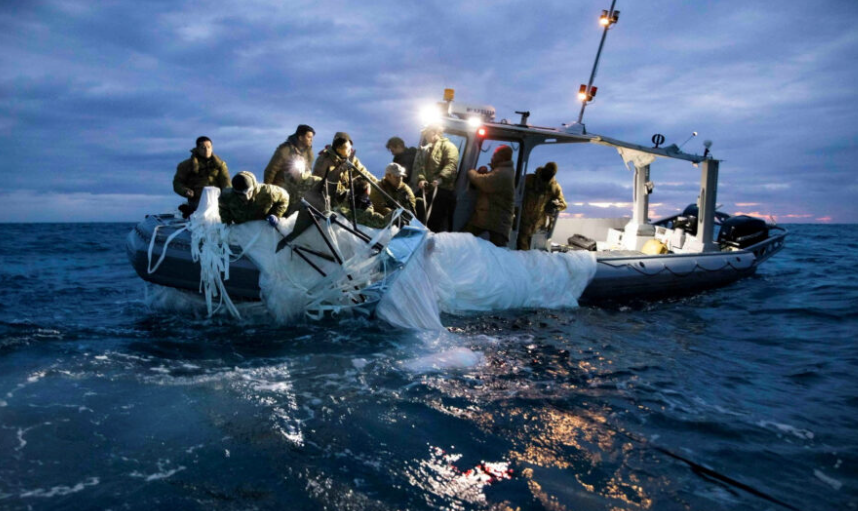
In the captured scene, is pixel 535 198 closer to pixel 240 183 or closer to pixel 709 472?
pixel 240 183

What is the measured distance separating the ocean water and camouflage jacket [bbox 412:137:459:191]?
2.02 m

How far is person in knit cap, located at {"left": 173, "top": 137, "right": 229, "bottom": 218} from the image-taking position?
6723 mm

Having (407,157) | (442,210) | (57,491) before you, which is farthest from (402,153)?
(57,491)

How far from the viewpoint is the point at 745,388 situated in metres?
4.24

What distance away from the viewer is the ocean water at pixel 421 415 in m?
2.56

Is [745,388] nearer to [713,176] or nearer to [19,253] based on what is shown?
[713,176]

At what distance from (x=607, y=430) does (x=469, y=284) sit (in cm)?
306

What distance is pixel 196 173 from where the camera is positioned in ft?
22.3

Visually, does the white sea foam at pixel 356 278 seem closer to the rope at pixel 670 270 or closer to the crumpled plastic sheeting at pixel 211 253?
the crumpled plastic sheeting at pixel 211 253

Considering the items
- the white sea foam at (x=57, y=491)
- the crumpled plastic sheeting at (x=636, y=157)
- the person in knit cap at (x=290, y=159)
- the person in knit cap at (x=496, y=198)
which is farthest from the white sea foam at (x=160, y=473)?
the crumpled plastic sheeting at (x=636, y=157)

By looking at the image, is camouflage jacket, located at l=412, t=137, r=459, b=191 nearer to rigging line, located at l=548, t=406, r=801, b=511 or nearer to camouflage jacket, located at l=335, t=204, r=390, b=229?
camouflage jacket, located at l=335, t=204, r=390, b=229

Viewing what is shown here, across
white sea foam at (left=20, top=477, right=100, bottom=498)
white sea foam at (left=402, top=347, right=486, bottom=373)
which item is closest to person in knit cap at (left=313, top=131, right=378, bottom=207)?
white sea foam at (left=402, top=347, right=486, bottom=373)

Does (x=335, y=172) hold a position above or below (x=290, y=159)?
below

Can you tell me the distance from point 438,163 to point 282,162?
6.74 ft
